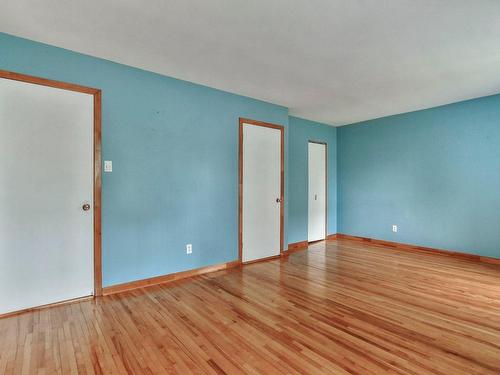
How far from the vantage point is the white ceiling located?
198 cm

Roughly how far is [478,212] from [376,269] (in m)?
1.96

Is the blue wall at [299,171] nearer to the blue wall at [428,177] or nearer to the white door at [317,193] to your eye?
the white door at [317,193]

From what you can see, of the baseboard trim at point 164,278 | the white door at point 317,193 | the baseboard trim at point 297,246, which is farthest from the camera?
the white door at point 317,193

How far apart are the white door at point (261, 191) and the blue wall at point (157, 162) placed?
21 cm

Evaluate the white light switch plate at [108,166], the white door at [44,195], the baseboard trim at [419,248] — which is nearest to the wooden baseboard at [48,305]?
the white door at [44,195]

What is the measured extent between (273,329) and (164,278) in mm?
1632

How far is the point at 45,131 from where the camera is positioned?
2539 millimetres

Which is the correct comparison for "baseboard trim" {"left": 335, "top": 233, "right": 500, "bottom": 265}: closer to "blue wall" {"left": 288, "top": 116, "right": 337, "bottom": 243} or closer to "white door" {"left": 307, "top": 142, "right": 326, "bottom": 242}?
"white door" {"left": 307, "top": 142, "right": 326, "bottom": 242}

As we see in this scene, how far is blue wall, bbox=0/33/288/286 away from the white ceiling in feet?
0.60

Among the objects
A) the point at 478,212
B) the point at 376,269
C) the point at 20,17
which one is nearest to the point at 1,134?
the point at 20,17

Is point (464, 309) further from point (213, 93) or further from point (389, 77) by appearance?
point (213, 93)

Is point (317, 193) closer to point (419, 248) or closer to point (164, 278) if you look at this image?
point (419, 248)

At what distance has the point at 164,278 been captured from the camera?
3221mm

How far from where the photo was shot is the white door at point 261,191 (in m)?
4.05
